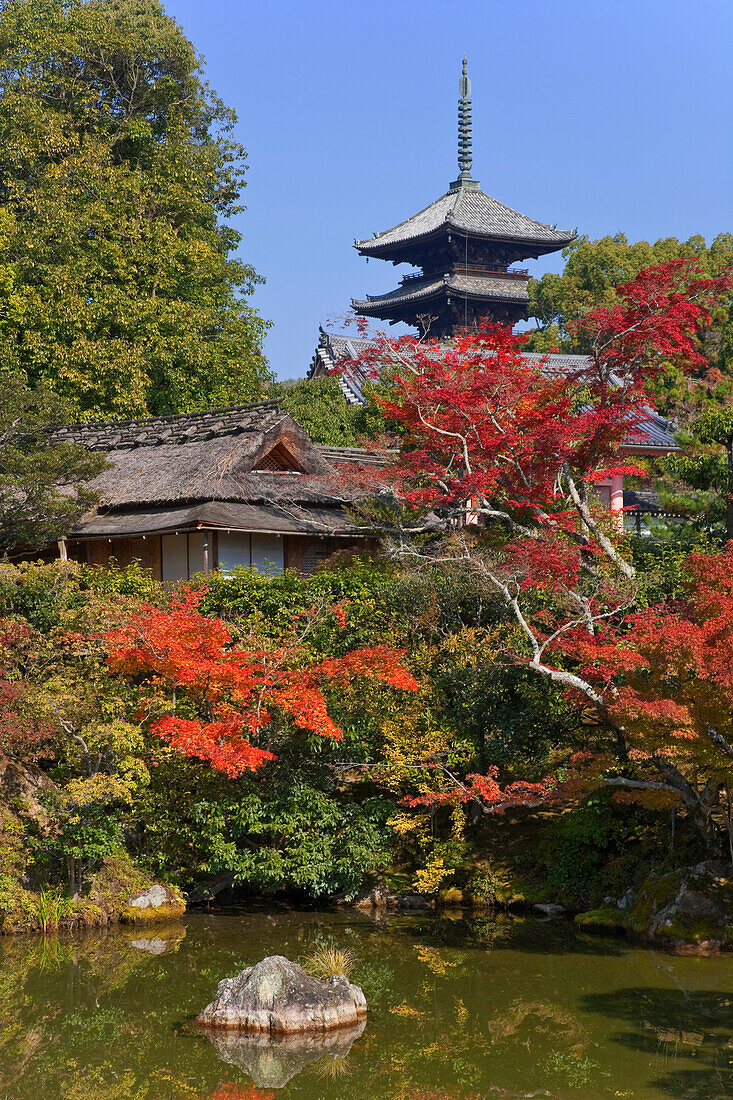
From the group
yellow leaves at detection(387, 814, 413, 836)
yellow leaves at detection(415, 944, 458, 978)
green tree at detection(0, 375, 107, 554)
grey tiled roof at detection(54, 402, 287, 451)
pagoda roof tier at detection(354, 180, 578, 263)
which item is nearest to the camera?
yellow leaves at detection(415, 944, 458, 978)

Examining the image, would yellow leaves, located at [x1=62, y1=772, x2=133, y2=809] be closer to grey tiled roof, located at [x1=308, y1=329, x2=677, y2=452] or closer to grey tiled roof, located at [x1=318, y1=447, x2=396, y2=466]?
grey tiled roof, located at [x1=318, y1=447, x2=396, y2=466]

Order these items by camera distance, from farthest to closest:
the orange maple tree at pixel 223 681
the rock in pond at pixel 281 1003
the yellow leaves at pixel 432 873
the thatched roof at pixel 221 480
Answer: the thatched roof at pixel 221 480
the yellow leaves at pixel 432 873
the orange maple tree at pixel 223 681
the rock in pond at pixel 281 1003

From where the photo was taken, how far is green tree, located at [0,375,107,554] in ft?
59.0

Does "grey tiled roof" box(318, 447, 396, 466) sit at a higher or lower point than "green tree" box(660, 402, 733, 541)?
higher

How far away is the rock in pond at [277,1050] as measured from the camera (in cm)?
920

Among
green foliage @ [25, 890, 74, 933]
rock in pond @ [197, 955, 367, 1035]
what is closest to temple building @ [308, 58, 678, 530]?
green foliage @ [25, 890, 74, 933]

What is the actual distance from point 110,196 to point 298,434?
11.0m

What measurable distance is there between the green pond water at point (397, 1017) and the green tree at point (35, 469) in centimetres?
777

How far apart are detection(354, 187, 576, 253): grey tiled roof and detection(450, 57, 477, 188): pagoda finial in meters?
0.73

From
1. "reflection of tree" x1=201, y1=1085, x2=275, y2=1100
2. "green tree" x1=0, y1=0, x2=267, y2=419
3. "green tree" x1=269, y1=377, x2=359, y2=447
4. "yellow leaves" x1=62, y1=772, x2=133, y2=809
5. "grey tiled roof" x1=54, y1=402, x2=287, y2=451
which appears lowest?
"reflection of tree" x1=201, y1=1085, x2=275, y2=1100

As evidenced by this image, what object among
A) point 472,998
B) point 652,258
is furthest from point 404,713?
point 652,258

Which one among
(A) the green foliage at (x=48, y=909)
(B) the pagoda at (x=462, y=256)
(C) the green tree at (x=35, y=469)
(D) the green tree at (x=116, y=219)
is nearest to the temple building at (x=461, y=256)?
(B) the pagoda at (x=462, y=256)

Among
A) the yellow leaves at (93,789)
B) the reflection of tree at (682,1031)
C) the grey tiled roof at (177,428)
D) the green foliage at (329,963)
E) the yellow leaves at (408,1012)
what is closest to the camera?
the reflection of tree at (682,1031)

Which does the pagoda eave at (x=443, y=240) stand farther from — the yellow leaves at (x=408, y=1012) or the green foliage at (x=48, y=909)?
the yellow leaves at (x=408, y=1012)
